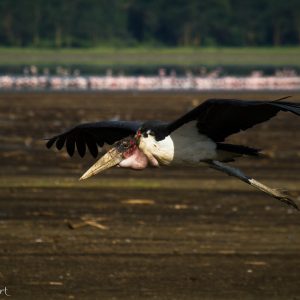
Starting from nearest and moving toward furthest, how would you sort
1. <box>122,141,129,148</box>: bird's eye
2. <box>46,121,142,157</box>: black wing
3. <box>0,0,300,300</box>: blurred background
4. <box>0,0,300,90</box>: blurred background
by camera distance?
<box>122,141,129,148</box>: bird's eye, <box>46,121,142,157</box>: black wing, <box>0,0,300,300</box>: blurred background, <box>0,0,300,90</box>: blurred background

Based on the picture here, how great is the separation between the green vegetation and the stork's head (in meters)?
95.0

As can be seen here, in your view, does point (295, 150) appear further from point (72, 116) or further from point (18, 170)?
point (72, 116)

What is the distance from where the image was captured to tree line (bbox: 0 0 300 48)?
389ft

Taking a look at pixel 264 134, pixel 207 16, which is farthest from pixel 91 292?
pixel 207 16

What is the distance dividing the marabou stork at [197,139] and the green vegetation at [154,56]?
94711mm

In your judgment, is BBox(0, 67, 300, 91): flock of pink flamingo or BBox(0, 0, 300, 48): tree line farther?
BBox(0, 0, 300, 48): tree line

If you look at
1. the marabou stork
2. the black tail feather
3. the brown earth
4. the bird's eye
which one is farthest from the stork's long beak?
the brown earth

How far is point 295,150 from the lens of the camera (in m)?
29.9

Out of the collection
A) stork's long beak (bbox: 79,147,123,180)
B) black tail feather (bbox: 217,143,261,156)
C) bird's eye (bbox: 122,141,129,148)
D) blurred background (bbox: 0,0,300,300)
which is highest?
bird's eye (bbox: 122,141,129,148)

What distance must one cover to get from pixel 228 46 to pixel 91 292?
109150 millimetres

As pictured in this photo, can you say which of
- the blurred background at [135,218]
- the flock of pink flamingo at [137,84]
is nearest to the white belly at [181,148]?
the blurred background at [135,218]

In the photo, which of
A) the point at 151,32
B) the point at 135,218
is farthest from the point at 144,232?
the point at 151,32

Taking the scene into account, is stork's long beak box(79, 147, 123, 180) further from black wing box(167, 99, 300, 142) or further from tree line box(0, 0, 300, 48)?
tree line box(0, 0, 300, 48)

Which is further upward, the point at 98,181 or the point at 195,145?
the point at 195,145
